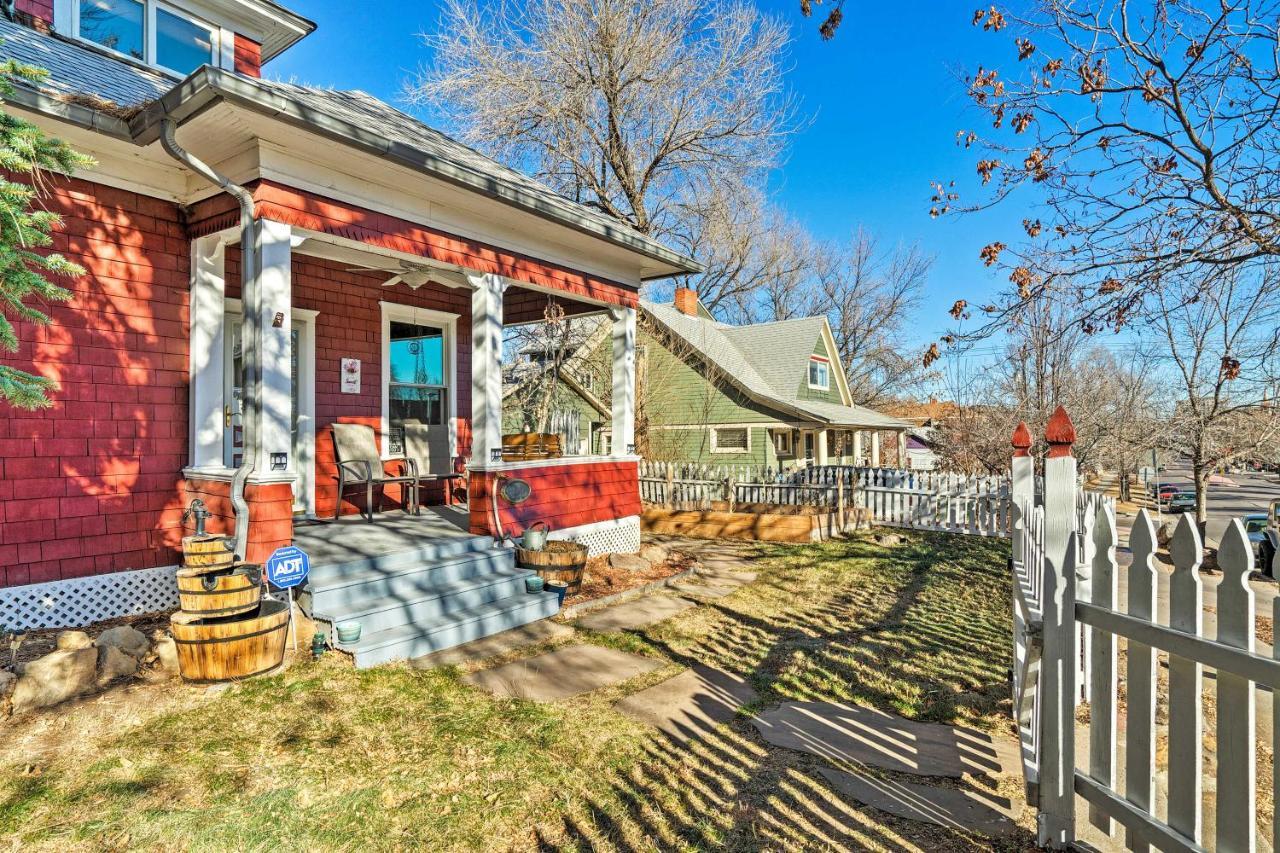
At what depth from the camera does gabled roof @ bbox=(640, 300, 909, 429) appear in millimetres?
18000

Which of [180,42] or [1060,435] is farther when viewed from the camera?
[180,42]

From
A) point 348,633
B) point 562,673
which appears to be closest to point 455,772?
point 562,673

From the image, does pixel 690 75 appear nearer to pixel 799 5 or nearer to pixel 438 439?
pixel 438 439

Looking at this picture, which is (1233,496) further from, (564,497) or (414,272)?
(414,272)

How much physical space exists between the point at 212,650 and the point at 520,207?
171 inches

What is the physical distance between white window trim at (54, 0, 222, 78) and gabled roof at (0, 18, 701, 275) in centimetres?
19

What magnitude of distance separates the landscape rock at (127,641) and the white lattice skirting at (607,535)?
12.4 feet

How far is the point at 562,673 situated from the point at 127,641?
8.60 ft

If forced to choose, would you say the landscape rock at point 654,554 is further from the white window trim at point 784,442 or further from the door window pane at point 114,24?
the white window trim at point 784,442

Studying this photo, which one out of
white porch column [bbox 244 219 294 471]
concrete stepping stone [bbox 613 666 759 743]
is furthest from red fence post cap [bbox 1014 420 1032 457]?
white porch column [bbox 244 219 294 471]

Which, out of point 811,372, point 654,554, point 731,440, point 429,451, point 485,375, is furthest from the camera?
point 811,372

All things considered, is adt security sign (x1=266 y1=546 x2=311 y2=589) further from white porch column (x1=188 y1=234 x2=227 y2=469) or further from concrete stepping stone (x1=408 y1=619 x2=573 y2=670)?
white porch column (x1=188 y1=234 x2=227 y2=469)

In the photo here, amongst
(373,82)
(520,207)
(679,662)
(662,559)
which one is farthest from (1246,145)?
(373,82)

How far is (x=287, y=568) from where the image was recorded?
4156 mm
